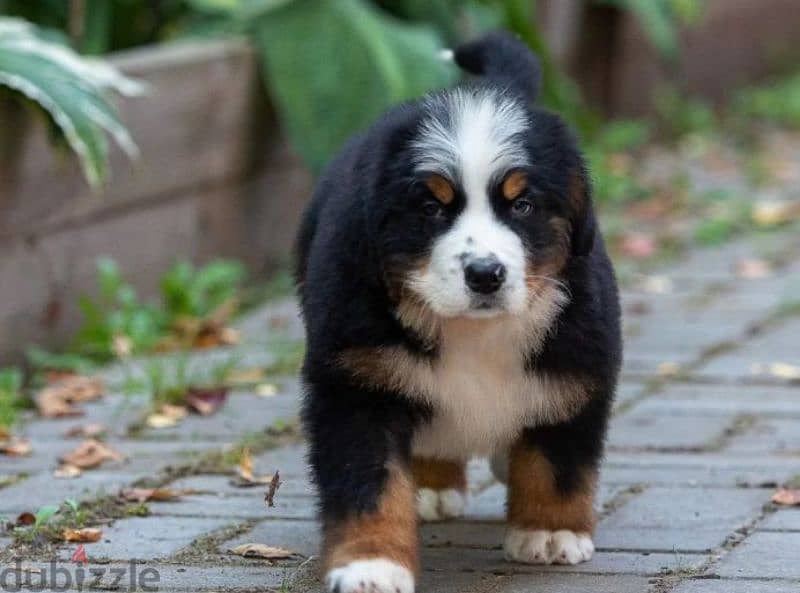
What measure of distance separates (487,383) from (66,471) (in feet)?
4.76

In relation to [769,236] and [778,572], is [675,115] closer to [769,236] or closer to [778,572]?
[769,236]

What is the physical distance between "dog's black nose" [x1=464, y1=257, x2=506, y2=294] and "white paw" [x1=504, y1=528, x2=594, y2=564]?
2.23ft

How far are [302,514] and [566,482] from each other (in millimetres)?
720

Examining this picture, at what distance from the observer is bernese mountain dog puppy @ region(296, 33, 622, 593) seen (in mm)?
3250

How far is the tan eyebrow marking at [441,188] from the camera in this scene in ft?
10.6

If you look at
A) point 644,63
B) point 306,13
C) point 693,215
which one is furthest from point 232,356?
point 644,63

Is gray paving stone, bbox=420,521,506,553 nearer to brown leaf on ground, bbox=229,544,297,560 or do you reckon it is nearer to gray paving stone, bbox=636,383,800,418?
brown leaf on ground, bbox=229,544,297,560

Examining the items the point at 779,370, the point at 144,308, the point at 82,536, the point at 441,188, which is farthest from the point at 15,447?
the point at 779,370

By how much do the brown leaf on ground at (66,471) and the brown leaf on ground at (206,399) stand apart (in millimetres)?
696

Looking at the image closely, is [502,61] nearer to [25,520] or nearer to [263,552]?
[263,552]

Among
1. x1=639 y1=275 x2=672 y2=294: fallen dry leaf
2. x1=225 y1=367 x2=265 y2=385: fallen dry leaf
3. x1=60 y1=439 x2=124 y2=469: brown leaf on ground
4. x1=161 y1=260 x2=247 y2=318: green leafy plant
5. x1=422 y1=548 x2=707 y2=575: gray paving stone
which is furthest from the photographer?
x1=639 y1=275 x2=672 y2=294: fallen dry leaf

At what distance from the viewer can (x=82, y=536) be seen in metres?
3.76

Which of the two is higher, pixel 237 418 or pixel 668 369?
pixel 668 369

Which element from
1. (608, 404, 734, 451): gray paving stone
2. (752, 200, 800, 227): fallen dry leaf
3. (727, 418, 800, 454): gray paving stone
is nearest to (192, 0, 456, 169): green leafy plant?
(752, 200, 800, 227): fallen dry leaf
